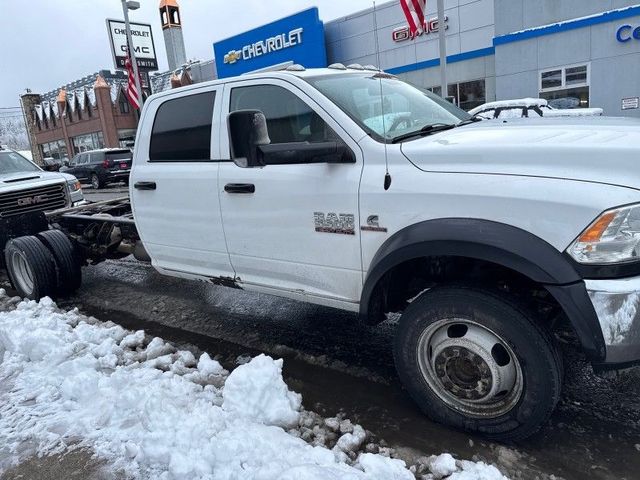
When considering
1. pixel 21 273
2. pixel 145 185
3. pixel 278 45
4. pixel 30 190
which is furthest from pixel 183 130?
pixel 278 45

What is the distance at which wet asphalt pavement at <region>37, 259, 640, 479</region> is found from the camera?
8.73 feet

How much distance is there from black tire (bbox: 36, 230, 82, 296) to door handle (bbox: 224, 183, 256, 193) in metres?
2.94

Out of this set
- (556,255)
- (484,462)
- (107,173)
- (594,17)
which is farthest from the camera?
(107,173)

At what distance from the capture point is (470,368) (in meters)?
2.75

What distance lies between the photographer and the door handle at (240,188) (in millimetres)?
3582

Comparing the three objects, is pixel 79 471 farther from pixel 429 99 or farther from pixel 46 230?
pixel 46 230

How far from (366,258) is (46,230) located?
15.9 ft

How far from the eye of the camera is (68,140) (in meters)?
50.1

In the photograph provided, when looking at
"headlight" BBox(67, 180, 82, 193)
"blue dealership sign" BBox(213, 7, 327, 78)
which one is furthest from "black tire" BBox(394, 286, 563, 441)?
"blue dealership sign" BBox(213, 7, 327, 78)

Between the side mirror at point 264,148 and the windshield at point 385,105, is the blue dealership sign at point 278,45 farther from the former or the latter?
the side mirror at point 264,148

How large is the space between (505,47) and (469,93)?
94.3 inches

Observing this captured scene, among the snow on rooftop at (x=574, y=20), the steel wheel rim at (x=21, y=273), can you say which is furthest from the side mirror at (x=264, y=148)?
the snow on rooftop at (x=574, y=20)

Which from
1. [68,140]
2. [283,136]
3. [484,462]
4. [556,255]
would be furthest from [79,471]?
[68,140]

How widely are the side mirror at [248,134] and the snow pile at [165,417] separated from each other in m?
1.29
